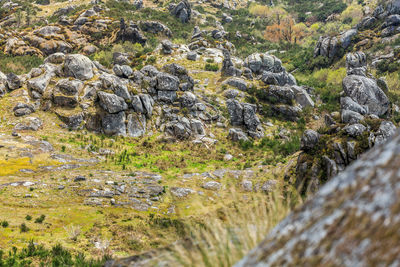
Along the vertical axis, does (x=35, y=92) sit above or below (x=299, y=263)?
below

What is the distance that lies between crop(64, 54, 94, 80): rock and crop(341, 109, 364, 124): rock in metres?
26.2

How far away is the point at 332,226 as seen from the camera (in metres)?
1.40

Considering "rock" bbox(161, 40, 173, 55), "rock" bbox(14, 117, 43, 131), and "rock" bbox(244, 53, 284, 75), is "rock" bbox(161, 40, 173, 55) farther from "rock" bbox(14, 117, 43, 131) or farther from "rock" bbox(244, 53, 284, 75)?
"rock" bbox(14, 117, 43, 131)

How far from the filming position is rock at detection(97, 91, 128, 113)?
79.0 ft

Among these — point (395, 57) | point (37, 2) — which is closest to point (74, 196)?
point (395, 57)

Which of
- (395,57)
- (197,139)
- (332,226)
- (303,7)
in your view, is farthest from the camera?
(303,7)

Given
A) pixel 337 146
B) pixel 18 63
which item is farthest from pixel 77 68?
pixel 18 63

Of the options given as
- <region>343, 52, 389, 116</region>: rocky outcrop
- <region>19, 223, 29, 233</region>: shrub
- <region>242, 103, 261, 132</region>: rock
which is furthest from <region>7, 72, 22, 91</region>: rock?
<region>343, 52, 389, 116</region>: rocky outcrop

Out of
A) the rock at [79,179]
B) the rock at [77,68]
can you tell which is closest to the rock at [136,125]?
the rock at [77,68]

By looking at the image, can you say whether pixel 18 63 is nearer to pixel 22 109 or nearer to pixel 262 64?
pixel 22 109

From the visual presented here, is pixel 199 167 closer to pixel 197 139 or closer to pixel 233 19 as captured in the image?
pixel 197 139

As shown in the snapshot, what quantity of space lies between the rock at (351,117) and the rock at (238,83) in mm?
20092

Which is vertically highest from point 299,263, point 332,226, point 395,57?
point 395,57

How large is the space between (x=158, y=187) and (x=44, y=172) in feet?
25.0
